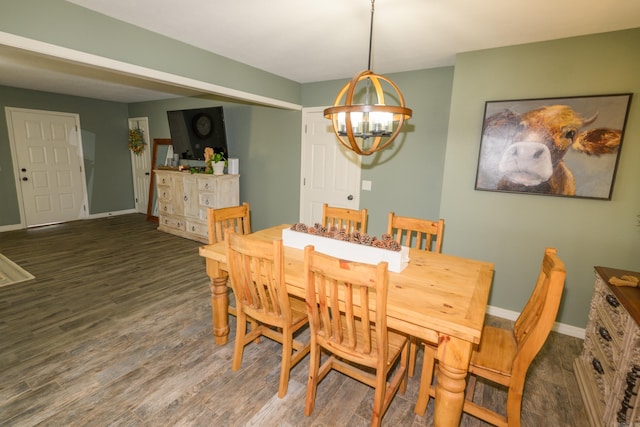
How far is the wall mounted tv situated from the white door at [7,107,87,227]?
7.01 ft

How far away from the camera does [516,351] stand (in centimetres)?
161

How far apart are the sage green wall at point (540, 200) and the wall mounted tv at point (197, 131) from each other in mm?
3578

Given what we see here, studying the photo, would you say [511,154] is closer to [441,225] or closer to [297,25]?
[441,225]

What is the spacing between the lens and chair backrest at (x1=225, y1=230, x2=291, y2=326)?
162cm

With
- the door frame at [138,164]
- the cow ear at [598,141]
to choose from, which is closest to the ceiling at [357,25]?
the cow ear at [598,141]

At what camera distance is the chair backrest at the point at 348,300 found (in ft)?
4.37

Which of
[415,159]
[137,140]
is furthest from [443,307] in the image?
[137,140]

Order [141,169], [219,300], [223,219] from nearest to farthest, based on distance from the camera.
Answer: [219,300], [223,219], [141,169]

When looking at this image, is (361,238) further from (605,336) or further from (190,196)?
(190,196)

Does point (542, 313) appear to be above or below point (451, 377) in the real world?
above

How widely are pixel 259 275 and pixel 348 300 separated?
58cm

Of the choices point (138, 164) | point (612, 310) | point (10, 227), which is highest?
point (138, 164)

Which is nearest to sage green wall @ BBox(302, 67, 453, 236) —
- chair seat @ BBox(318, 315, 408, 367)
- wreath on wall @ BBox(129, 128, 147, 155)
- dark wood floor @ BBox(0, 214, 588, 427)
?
dark wood floor @ BBox(0, 214, 588, 427)

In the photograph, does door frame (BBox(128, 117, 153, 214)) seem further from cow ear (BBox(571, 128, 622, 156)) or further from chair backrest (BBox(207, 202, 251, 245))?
cow ear (BBox(571, 128, 622, 156))
